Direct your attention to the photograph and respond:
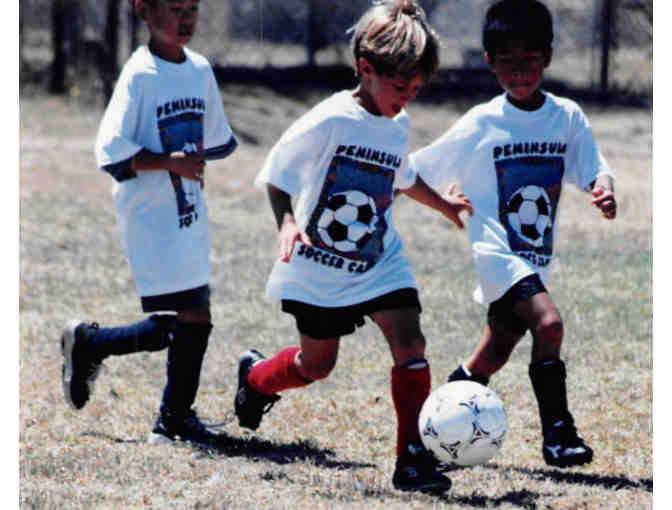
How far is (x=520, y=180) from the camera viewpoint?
463cm

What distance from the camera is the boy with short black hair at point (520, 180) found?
447cm

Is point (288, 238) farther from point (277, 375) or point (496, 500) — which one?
point (496, 500)

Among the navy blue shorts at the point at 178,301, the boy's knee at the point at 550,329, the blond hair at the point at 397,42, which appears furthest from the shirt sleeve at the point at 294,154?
the boy's knee at the point at 550,329

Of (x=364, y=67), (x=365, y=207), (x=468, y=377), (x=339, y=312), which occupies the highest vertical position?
(x=364, y=67)

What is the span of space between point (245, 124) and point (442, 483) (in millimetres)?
11513

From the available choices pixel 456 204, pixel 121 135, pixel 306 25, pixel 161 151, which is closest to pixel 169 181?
pixel 161 151

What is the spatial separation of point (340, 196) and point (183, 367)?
1039 mm

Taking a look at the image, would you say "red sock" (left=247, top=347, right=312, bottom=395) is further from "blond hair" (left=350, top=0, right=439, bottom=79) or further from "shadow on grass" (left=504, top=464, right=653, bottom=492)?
"blond hair" (left=350, top=0, right=439, bottom=79)

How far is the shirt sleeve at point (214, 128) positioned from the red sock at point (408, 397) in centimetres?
117

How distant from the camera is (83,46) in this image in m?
16.3

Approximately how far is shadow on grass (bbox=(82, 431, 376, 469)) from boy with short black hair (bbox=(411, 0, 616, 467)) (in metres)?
0.62

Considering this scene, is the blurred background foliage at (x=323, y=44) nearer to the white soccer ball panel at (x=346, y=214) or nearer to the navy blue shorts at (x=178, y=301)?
the navy blue shorts at (x=178, y=301)
